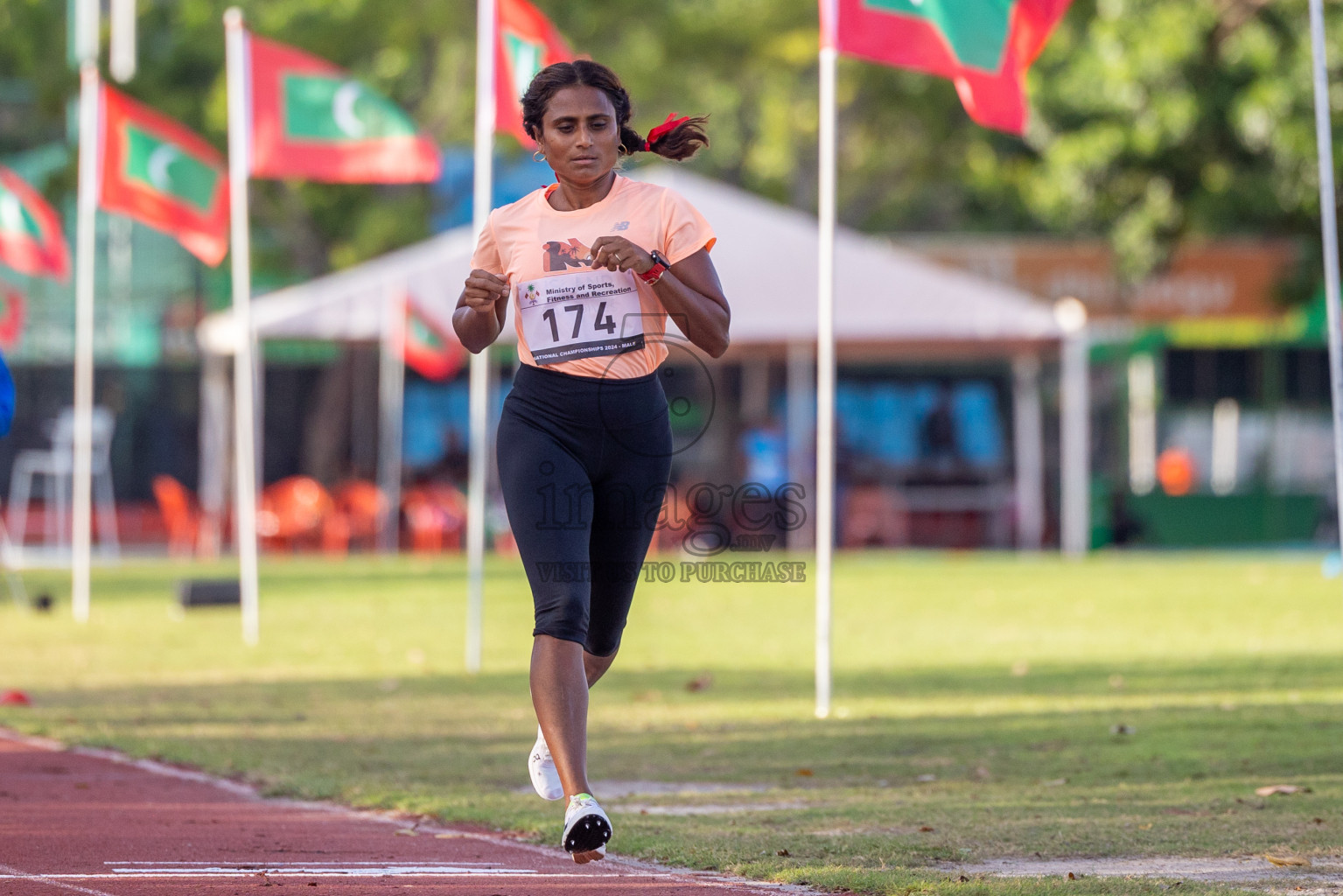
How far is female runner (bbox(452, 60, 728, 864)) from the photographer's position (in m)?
5.17

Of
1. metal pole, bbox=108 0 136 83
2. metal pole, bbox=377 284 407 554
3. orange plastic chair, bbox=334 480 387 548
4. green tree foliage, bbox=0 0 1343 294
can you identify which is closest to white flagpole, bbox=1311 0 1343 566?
green tree foliage, bbox=0 0 1343 294

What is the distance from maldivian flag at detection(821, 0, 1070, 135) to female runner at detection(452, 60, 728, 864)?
4.44 meters

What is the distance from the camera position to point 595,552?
5426mm

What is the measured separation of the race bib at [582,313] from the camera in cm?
527

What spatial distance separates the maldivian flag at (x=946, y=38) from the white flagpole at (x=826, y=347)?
11 centimetres

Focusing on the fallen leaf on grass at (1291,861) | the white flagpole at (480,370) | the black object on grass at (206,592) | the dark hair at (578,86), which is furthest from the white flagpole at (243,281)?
the fallen leaf on grass at (1291,861)

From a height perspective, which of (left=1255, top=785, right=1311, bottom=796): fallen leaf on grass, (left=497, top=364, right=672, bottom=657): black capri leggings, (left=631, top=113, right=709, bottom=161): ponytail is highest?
(left=631, top=113, right=709, bottom=161): ponytail

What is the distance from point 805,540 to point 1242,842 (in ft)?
61.0

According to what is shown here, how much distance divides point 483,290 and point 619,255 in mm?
497

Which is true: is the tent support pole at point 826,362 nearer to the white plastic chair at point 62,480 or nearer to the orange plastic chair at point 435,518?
the orange plastic chair at point 435,518

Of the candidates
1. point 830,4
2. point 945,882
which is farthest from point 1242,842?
point 830,4

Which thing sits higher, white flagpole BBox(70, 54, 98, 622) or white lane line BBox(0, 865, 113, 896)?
white flagpole BBox(70, 54, 98, 622)

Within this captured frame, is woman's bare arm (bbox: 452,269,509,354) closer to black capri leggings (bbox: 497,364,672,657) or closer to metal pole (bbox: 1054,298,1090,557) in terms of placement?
black capri leggings (bbox: 497,364,672,657)

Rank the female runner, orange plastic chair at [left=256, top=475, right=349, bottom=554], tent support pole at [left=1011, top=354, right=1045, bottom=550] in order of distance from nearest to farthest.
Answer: the female runner < tent support pole at [left=1011, top=354, right=1045, bottom=550] < orange plastic chair at [left=256, top=475, right=349, bottom=554]
